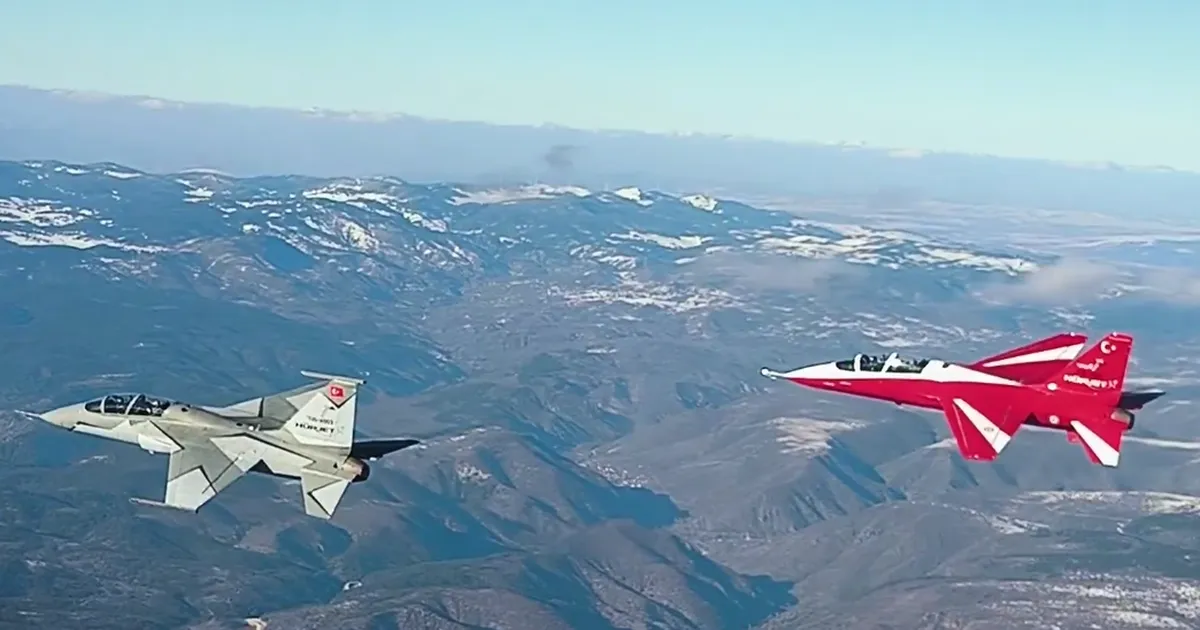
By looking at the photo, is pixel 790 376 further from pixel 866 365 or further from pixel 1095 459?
pixel 1095 459

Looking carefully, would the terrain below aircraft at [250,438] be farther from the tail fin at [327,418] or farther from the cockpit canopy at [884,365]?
the cockpit canopy at [884,365]

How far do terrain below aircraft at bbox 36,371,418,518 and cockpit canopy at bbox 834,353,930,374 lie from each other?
31.8 metres

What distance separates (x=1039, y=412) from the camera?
81688mm

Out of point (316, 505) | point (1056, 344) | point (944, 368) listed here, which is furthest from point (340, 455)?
point (1056, 344)

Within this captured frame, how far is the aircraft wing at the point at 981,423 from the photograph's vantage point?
8050 centimetres

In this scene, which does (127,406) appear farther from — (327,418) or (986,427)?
(986,427)

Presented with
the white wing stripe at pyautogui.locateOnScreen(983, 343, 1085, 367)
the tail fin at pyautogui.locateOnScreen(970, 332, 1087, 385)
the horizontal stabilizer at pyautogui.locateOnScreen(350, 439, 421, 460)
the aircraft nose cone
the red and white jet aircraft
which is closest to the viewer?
the red and white jet aircraft

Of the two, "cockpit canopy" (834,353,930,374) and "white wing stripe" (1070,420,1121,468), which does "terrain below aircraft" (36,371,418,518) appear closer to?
"cockpit canopy" (834,353,930,374)

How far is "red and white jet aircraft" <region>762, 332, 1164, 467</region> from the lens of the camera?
77750mm

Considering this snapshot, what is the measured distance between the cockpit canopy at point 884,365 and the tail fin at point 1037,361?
430 cm

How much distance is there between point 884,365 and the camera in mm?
91500

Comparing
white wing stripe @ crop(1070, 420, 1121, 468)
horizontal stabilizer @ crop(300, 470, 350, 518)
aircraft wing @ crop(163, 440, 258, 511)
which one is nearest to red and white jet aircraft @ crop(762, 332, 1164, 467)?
white wing stripe @ crop(1070, 420, 1121, 468)

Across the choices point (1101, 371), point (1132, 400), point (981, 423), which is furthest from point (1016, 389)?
point (1132, 400)

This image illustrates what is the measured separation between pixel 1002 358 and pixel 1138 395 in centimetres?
1278
